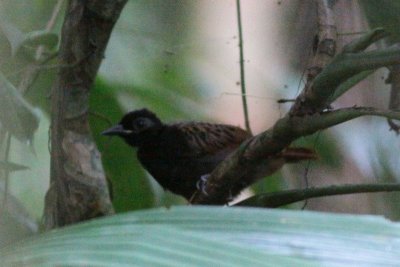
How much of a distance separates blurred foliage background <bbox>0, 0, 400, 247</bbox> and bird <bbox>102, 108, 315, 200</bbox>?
0.22ft

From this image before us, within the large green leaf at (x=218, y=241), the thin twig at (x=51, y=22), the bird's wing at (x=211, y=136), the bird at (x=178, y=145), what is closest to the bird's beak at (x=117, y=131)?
the bird at (x=178, y=145)

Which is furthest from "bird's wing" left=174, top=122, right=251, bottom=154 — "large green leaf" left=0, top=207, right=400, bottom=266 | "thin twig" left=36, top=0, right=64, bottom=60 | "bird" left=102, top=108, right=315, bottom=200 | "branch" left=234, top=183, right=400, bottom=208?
"large green leaf" left=0, top=207, right=400, bottom=266

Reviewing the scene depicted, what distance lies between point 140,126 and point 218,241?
1.80 m

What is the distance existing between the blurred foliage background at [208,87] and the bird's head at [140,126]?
0.77ft

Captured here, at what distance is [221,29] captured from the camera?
6.13 feet

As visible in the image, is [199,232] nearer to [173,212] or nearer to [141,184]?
[173,212]

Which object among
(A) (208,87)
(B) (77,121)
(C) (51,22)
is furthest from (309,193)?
(A) (208,87)

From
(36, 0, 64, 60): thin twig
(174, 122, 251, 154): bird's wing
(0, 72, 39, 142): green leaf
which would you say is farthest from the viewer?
(174, 122, 251, 154): bird's wing

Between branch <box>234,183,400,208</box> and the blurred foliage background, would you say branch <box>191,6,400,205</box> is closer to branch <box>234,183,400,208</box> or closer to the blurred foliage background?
branch <box>234,183,400,208</box>

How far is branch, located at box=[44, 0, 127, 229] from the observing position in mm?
1065

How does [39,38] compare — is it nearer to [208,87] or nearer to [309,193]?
[309,193]

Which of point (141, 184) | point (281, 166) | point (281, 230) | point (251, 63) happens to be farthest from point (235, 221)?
point (251, 63)

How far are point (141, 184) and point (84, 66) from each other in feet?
1.42

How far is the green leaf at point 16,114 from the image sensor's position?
77cm
